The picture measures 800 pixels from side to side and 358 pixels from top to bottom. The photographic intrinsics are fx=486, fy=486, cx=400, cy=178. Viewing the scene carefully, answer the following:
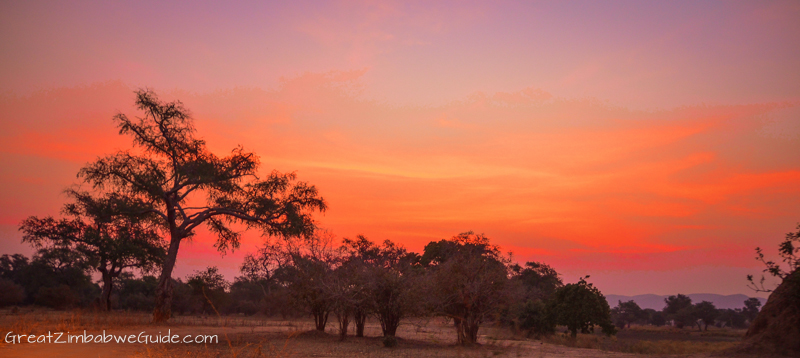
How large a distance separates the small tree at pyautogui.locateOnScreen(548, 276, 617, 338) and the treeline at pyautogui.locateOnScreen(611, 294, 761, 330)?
46.4 meters

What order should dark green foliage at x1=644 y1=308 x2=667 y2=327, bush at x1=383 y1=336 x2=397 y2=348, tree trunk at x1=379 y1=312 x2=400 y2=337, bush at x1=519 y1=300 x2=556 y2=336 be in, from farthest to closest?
1. dark green foliage at x1=644 y1=308 x2=667 y2=327
2. bush at x1=519 y1=300 x2=556 y2=336
3. tree trunk at x1=379 y1=312 x2=400 y2=337
4. bush at x1=383 y1=336 x2=397 y2=348

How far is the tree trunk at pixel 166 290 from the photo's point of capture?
80.2 ft

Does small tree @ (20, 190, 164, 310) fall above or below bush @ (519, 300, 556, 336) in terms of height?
above

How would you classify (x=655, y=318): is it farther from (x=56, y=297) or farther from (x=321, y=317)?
(x=56, y=297)

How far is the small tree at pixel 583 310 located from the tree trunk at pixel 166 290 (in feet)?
83.7

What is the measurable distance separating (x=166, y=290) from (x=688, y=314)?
79.9 m

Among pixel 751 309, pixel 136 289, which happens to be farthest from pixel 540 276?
pixel 136 289

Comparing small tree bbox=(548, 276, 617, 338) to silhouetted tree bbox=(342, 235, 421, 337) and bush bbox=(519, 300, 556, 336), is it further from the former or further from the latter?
silhouetted tree bbox=(342, 235, 421, 337)

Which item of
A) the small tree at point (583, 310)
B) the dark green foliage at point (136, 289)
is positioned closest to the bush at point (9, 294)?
the dark green foliage at point (136, 289)

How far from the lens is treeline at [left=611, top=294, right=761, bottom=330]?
76188mm

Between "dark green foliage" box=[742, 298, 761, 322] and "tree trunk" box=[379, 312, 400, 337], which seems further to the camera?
"dark green foliage" box=[742, 298, 761, 322]

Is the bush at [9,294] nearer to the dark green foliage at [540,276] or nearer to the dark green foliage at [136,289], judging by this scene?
the dark green foliage at [136,289]

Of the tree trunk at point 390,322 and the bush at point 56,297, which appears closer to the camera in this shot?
the tree trunk at point 390,322

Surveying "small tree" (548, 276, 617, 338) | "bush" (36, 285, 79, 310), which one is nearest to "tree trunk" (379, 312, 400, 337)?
"small tree" (548, 276, 617, 338)
